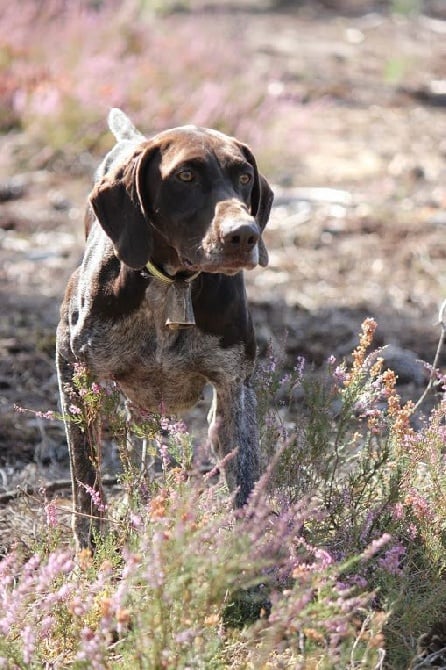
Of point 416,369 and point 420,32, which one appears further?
point 420,32

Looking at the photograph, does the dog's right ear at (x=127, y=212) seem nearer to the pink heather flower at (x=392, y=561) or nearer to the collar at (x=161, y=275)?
the collar at (x=161, y=275)

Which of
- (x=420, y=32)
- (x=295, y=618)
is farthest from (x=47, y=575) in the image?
(x=420, y=32)

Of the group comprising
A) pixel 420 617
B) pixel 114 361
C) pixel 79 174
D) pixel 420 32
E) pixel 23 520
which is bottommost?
pixel 420 32

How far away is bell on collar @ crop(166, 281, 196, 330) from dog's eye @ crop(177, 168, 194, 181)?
15.6 inches

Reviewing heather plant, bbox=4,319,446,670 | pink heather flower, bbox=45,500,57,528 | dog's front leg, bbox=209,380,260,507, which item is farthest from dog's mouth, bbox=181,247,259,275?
pink heather flower, bbox=45,500,57,528

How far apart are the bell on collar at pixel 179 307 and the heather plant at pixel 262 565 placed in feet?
1.17

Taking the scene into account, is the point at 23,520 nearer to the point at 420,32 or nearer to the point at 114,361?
the point at 114,361

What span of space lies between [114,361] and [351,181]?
742cm

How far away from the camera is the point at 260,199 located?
453cm

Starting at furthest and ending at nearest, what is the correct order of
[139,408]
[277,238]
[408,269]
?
[277,238]
[408,269]
[139,408]

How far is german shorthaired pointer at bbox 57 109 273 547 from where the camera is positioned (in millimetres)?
4176

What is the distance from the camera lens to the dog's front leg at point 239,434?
14.8 ft

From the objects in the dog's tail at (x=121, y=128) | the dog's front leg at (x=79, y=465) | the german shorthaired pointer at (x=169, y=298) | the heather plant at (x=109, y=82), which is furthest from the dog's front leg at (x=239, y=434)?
the heather plant at (x=109, y=82)

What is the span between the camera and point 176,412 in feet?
16.1
